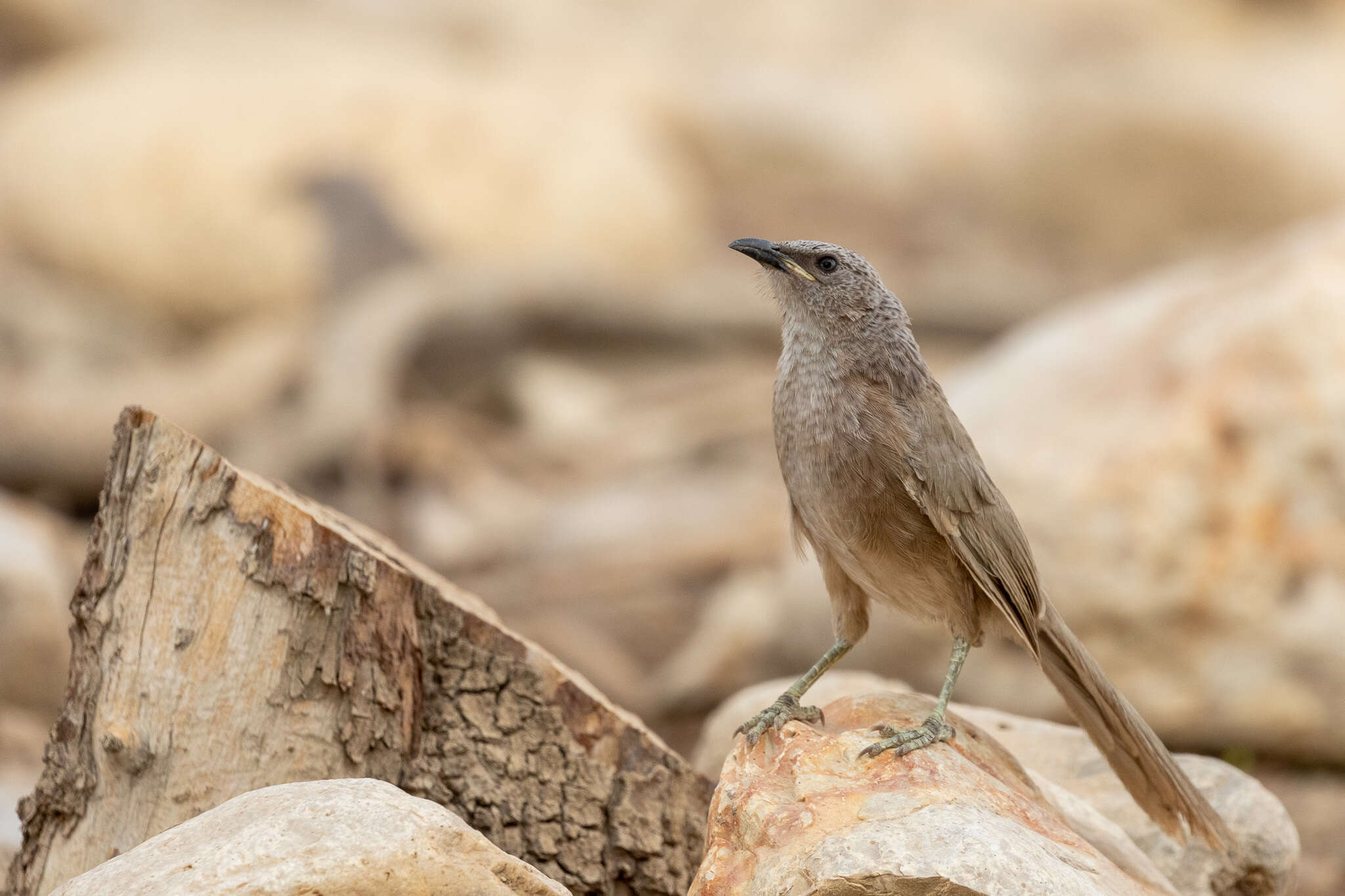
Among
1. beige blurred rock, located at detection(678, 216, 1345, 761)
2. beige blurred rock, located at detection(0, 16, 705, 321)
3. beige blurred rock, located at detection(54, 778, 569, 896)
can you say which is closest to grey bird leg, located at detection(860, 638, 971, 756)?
beige blurred rock, located at detection(54, 778, 569, 896)

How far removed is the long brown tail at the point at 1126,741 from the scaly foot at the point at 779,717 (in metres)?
0.80

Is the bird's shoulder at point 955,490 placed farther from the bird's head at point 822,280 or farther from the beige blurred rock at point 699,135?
the beige blurred rock at point 699,135

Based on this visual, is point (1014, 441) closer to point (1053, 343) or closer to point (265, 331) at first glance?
point (1053, 343)

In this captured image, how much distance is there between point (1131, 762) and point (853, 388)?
4.74 ft

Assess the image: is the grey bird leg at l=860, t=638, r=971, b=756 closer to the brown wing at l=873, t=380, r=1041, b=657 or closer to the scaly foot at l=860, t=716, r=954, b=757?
the scaly foot at l=860, t=716, r=954, b=757

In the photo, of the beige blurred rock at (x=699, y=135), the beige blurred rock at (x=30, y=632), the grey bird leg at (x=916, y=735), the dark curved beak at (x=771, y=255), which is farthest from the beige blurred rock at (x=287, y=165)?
the grey bird leg at (x=916, y=735)

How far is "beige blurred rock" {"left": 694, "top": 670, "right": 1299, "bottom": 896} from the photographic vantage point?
3827 millimetres

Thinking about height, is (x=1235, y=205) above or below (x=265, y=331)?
above

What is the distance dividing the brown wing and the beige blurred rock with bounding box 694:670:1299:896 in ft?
1.41

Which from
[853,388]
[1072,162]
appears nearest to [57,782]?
[853,388]

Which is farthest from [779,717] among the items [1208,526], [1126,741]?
[1208,526]

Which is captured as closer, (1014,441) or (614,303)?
(1014,441)

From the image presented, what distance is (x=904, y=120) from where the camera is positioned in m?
17.9

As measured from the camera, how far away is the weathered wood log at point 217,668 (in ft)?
11.2
